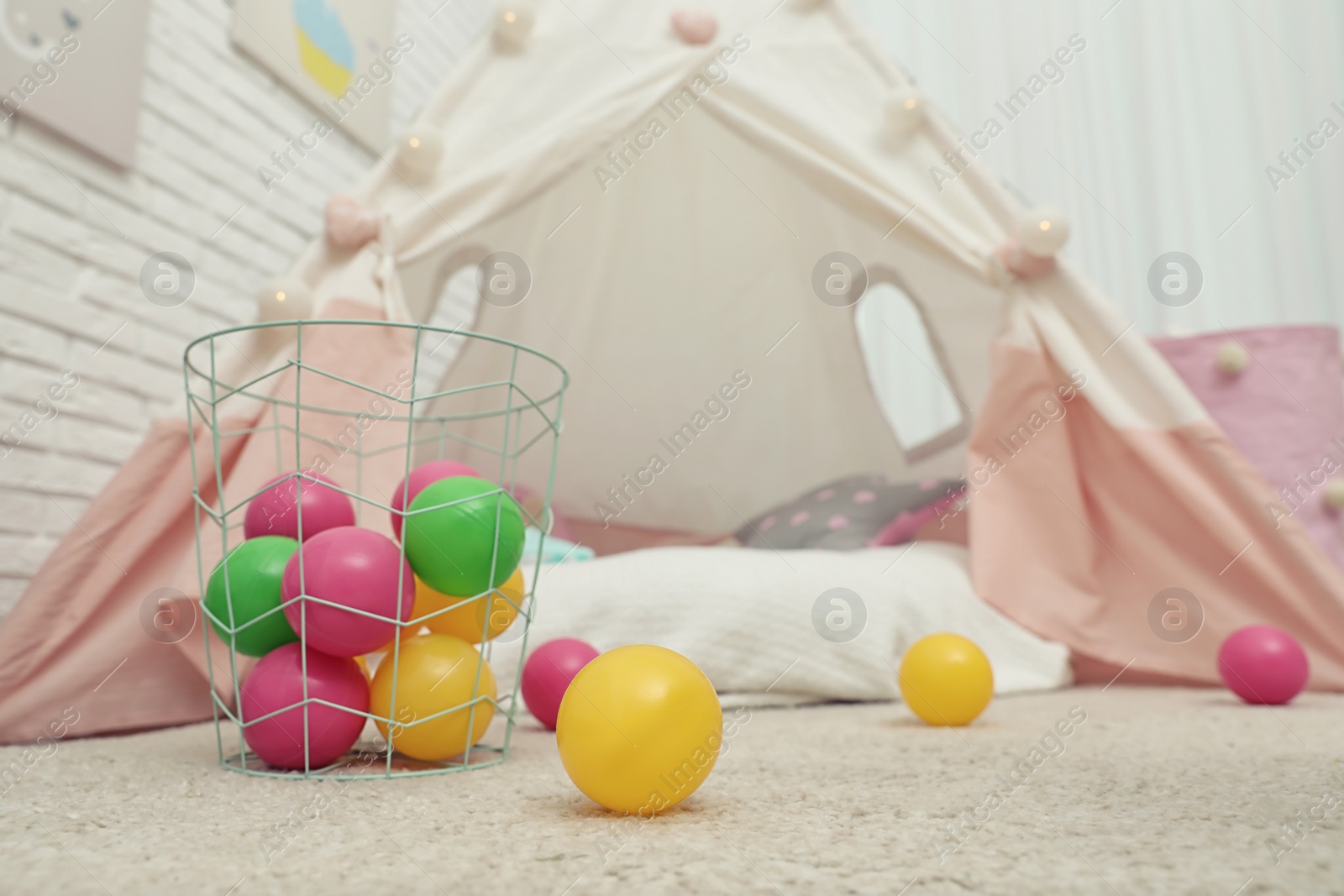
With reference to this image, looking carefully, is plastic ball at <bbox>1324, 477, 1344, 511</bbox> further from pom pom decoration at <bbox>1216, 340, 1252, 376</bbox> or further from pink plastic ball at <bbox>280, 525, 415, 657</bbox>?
pink plastic ball at <bbox>280, 525, 415, 657</bbox>

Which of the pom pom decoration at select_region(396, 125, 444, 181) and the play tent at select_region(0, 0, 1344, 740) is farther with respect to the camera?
the pom pom decoration at select_region(396, 125, 444, 181)

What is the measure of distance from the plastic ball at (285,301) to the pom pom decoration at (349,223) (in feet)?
0.43

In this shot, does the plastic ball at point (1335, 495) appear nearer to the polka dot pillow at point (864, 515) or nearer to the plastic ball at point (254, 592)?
the polka dot pillow at point (864, 515)

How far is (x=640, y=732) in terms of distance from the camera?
0.65 m

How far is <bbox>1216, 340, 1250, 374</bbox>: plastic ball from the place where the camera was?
1.71 meters

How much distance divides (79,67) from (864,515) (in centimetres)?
169

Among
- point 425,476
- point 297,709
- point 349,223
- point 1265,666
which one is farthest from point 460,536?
point 1265,666

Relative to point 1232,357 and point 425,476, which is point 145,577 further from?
point 1232,357

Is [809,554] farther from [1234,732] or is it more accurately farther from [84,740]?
[84,740]

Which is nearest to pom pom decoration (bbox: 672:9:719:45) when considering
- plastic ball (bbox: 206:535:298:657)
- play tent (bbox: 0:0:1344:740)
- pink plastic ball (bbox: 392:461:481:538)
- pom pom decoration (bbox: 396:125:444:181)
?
play tent (bbox: 0:0:1344:740)

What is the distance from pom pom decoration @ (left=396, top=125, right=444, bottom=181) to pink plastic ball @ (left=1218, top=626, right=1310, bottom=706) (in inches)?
58.8

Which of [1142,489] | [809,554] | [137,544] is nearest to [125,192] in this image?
[137,544]

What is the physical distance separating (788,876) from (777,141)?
4.67 feet

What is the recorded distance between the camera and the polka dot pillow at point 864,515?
1881mm
